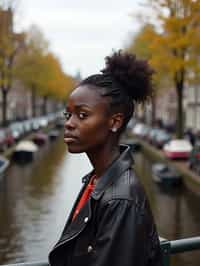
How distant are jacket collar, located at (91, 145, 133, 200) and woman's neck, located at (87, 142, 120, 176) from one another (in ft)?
0.14

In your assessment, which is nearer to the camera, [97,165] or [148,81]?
[97,165]

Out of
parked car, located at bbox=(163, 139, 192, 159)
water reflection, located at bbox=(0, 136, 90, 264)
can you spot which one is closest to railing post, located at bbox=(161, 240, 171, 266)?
water reflection, located at bbox=(0, 136, 90, 264)

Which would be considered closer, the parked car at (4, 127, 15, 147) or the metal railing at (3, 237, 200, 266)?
the metal railing at (3, 237, 200, 266)

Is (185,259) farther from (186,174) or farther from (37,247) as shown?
(186,174)

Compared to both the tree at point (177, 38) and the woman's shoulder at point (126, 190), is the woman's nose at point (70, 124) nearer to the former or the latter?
the woman's shoulder at point (126, 190)

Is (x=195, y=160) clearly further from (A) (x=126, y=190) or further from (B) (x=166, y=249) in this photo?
(A) (x=126, y=190)

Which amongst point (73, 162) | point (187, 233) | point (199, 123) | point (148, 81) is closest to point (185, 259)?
point (187, 233)

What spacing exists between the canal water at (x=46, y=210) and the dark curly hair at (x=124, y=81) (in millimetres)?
5484

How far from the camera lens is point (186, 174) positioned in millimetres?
16391

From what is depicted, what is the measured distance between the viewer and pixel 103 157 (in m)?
1.84

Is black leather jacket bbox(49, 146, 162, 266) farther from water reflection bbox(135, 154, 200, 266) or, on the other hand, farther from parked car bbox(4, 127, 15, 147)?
parked car bbox(4, 127, 15, 147)

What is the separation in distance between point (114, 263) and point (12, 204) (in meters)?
14.2

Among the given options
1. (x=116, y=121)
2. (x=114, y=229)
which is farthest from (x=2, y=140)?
(x=114, y=229)

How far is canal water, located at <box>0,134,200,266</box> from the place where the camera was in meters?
10.4
